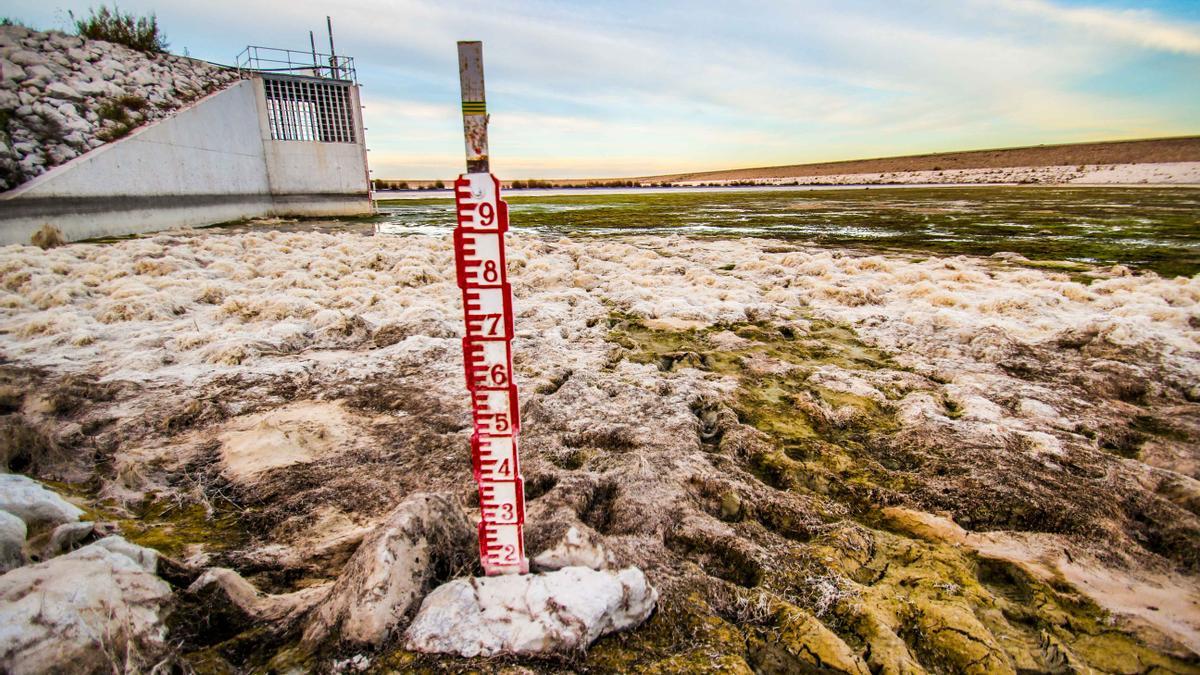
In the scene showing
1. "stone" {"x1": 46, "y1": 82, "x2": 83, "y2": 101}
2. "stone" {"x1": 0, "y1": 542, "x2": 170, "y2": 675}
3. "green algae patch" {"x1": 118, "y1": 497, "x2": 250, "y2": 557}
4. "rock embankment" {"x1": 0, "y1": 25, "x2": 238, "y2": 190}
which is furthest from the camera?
"stone" {"x1": 46, "y1": 82, "x2": 83, "y2": 101}

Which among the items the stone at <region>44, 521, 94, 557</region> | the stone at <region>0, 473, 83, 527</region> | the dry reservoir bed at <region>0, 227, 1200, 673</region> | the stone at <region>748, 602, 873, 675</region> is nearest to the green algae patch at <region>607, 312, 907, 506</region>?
the dry reservoir bed at <region>0, 227, 1200, 673</region>

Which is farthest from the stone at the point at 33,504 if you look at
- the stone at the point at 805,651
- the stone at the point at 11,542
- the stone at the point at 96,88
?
the stone at the point at 96,88

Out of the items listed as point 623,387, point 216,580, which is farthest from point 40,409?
point 623,387

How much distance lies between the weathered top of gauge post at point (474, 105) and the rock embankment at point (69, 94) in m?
16.9

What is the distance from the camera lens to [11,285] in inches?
325

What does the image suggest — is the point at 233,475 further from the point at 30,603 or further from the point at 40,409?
the point at 40,409

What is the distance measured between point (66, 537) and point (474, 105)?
2.80 m

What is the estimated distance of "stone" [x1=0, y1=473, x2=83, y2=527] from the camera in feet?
8.41

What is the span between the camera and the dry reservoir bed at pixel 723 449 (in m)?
2.35

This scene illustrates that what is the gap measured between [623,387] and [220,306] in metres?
6.34

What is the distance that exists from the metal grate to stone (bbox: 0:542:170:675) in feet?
82.4

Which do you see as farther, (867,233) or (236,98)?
(236,98)

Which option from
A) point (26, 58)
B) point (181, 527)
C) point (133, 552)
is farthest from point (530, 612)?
point (26, 58)

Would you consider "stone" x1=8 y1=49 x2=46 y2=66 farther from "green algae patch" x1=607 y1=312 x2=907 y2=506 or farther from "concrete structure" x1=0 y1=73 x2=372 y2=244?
"green algae patch" x1=607 y1=312 x2=907 y2=506
